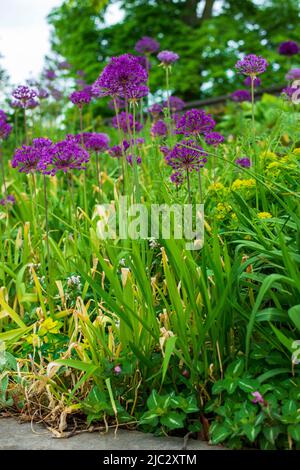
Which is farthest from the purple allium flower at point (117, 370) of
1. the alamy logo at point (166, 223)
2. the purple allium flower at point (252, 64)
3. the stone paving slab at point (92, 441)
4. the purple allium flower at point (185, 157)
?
the purple allium flower at point (252, 64)

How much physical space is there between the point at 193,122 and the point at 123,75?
0.52 m

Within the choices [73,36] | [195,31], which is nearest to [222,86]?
[195,31]

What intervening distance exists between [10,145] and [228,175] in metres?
4.96

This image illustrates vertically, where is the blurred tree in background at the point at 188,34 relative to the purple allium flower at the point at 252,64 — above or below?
above

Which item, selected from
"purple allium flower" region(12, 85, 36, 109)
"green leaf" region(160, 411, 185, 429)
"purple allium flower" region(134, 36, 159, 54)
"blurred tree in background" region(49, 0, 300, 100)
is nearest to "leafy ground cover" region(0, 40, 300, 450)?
"green leaf" region(160, 411, 185, 429)

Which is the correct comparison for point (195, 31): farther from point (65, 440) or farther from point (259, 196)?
point (65, 440)

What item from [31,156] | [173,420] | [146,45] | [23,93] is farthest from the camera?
[146,45]

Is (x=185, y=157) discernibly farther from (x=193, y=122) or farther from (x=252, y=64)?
(x=252, y=64)

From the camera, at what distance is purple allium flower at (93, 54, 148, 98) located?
2607 mm

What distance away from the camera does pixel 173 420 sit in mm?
2299

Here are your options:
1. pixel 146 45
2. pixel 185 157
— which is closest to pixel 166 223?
pixel 185 157

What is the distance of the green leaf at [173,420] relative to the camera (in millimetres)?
2285

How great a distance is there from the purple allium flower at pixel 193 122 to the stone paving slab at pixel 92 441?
4.69 feet

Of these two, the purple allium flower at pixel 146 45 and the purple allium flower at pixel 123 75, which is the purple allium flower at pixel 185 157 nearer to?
the purple allium flower at pixel 123 75
